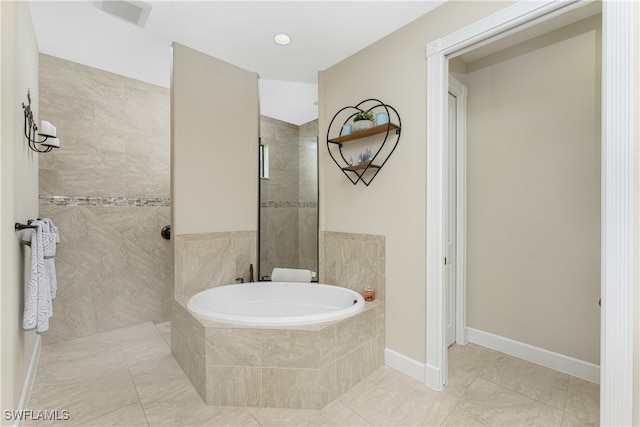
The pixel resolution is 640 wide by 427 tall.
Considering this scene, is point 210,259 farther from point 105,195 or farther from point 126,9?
point 126,9

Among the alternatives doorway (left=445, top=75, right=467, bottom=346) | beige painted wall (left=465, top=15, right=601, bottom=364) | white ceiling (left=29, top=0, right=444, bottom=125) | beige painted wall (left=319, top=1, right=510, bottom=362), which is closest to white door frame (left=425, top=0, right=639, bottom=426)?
beige painted wall (left=319, top=1, right=510, bottom=362)

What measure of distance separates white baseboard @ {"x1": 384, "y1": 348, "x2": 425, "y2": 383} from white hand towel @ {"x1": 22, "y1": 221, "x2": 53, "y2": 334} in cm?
228

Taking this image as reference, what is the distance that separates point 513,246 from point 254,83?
9.50 ft

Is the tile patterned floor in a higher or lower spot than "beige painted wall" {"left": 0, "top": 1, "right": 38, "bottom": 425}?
lower

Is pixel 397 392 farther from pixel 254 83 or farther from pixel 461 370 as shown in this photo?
pixel 254 83

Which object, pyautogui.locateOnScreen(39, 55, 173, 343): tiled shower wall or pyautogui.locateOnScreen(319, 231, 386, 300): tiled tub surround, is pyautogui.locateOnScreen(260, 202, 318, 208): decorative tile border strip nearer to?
pyautogui.locateOnScreen(319, 231, 386, 300): tiled tub surround

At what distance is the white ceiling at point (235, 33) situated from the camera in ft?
7.09

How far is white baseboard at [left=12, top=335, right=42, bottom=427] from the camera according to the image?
176cm

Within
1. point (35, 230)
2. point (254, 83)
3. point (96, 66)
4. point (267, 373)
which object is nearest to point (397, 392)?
point (267, 373)

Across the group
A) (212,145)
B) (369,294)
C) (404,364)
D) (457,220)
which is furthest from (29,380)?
(457,220)

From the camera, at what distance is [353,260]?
275cm

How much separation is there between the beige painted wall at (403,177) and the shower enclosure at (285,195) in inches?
23.6

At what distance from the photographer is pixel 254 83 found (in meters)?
3.13

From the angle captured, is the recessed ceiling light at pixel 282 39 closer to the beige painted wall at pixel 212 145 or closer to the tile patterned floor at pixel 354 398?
the beige painted wall at pixel 212 145
